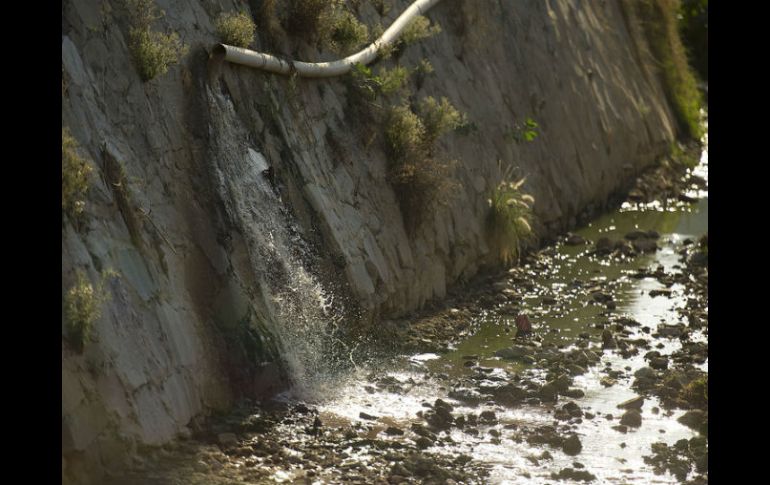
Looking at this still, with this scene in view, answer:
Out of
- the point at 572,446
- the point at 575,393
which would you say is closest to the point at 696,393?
the point at 575,393

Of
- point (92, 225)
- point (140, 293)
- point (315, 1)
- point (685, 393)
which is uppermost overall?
point (315, 1)

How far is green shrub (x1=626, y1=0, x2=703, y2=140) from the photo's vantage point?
21094 mm

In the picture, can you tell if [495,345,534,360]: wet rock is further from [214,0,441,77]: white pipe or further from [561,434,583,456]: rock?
[214,0,441,77]: white pipe

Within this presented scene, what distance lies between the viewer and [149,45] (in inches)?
384

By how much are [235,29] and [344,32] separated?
6.62ft

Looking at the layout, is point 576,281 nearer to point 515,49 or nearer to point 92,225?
point 515,49

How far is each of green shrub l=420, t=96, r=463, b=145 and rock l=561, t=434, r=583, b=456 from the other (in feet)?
15.9

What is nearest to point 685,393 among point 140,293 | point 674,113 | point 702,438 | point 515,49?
point 702,438

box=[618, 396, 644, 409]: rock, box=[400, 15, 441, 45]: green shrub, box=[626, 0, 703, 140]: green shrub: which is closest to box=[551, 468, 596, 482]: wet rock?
box=[618, 396, 644, 409]: rock

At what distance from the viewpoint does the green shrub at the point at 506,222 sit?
46.2 feet

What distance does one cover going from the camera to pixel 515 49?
16.8m

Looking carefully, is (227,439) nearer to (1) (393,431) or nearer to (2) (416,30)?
(1) (393,431)

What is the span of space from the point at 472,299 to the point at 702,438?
14.2 ft

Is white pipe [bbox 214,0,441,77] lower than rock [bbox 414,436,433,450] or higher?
higher
